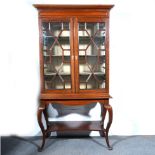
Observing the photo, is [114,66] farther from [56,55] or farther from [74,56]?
[56,55]

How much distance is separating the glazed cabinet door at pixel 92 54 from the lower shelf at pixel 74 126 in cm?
50

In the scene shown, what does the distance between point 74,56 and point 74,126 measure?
0.95m

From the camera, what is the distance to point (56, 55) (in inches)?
98.0

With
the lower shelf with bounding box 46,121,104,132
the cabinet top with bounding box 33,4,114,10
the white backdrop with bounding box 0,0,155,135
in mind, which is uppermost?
the cabinet top with bounding box 33,4,114,10

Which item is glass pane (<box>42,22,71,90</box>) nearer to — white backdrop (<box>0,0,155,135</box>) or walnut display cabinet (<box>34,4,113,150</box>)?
walnut display cabinet (<box>34,4,113,150</box>)

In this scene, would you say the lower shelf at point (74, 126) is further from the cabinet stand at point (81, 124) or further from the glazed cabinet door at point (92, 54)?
the glazed cabinet door at point (92, 54)

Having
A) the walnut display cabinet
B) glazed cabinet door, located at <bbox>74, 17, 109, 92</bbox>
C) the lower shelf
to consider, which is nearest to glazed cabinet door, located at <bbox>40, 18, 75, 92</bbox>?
the walnut display cabinet

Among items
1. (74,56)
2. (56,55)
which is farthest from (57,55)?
(74,56)

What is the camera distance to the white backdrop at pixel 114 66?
2664 mm

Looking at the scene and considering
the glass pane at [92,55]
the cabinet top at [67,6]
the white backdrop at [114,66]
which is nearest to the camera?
the cabinet top at [67,6]

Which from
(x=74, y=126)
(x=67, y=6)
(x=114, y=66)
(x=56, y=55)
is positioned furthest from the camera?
(x=114, y=66)

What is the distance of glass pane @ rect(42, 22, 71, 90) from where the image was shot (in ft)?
7.98

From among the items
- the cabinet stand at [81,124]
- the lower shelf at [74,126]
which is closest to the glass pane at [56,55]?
the cabinet stand at [81,124]

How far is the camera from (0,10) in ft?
8.57
